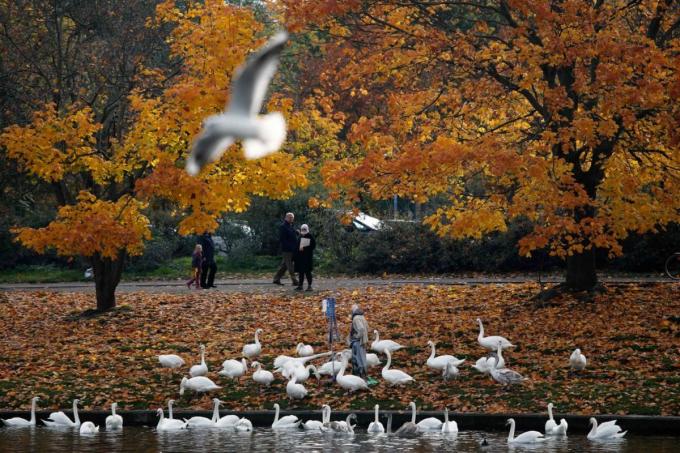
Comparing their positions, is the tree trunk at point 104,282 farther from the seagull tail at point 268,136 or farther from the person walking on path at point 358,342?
the seagull tail at point 268,136

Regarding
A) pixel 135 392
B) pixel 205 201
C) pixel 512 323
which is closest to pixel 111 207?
pixel 205 201

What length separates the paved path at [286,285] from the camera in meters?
29.5

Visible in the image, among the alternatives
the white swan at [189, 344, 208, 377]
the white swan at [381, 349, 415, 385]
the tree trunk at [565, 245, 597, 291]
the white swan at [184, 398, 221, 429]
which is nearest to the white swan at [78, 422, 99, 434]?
the white swan at [184, 398, 221, 429]

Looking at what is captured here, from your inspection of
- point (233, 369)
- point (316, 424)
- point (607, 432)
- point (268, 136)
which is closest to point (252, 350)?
point (233, 369)

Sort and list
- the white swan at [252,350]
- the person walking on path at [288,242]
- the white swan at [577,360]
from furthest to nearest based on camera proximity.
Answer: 1. the person walking on path at [288,242]
2. the white swan at [252,350]
3. the white swan at [577,360]

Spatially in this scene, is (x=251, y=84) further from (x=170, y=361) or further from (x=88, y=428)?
(x=170, y=361)

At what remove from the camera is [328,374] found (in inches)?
738

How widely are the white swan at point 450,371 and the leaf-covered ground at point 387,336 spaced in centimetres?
14

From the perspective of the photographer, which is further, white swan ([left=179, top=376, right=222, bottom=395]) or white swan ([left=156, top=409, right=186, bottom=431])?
white swan ([left=179, top=376, right=222, bottom=395])

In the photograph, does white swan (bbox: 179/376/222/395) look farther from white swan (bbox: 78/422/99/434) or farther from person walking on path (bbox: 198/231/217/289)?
person walking on path (bbox: 198/231/217/289)

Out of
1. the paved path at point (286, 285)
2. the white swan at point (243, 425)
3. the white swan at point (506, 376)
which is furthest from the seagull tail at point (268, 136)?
the paved path at point (286, 285)

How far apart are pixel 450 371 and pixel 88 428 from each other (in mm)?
5677

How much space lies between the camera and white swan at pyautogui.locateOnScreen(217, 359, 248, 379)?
18.9 metres

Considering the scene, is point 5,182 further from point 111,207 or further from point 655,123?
point 655,123
